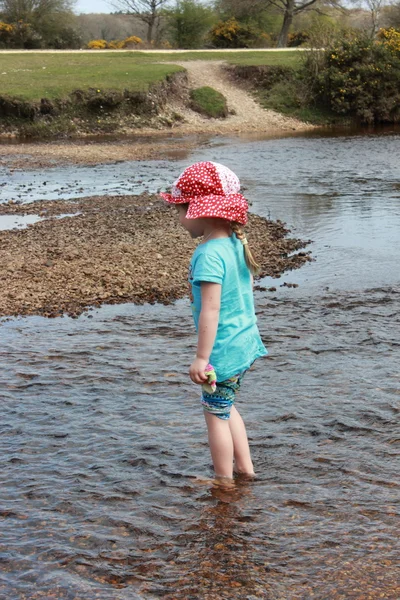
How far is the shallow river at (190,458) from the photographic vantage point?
3.73 m

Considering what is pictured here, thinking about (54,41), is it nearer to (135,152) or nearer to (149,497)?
(135,152)

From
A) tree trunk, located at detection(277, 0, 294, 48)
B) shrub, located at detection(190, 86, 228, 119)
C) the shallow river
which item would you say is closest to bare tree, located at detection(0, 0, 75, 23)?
tree trunk, located at detection(277, 0, 294, 48)

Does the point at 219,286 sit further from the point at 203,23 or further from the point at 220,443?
the point at 203,23

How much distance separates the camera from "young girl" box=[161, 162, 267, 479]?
4.01 meters

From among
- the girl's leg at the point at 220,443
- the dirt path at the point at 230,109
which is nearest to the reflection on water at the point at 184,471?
the girl's leg at the point at 220,443

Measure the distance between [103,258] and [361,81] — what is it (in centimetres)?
2721

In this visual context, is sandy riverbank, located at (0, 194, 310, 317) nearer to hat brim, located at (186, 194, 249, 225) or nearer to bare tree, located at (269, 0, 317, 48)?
hat brim, located at (186, 194, 249, 225)

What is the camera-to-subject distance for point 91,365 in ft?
21.9

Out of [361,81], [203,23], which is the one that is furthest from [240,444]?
[203,23]

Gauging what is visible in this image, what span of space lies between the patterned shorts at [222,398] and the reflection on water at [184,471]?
1.81 ft

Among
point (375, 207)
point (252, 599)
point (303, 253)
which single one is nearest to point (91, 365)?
point (252, 599)

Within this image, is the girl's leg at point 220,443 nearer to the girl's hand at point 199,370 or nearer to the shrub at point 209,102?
the girl's hand at point 199,370

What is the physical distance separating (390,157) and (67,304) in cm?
1569

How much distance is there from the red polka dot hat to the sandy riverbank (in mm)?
4196
